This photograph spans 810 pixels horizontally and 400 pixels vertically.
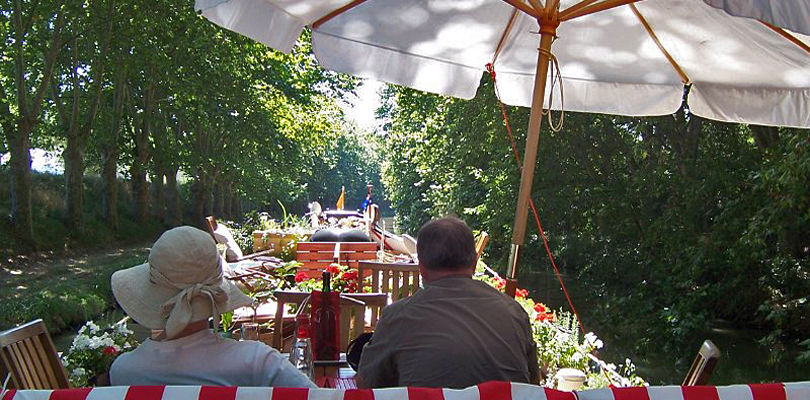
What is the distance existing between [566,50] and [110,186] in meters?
26.1

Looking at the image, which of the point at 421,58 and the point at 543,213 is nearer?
the point at 421,58

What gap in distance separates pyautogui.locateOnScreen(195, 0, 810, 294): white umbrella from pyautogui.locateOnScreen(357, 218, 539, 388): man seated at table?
4.21 feet

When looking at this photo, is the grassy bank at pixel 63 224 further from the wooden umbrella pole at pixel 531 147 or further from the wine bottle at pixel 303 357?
the wine bottle at pixel 303 357

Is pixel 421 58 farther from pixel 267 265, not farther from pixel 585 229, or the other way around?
pixel 585 229

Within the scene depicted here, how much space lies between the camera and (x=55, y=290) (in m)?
14.6

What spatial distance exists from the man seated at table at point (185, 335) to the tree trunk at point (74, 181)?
2292 cm

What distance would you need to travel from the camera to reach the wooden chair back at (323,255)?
991 centimetres

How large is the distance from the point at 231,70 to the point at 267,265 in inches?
599

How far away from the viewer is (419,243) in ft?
10.1

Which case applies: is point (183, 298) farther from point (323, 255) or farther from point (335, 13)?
point (323, 255)

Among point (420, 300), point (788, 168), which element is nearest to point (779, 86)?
point (420, 300)

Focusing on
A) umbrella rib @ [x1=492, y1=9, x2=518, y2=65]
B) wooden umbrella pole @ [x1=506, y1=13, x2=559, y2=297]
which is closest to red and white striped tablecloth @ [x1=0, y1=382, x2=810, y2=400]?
wooden umbrella pole @ [x1=506, y1=13, x2=559, y2=297]

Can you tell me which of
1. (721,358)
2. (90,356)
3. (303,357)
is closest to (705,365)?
(303,357)

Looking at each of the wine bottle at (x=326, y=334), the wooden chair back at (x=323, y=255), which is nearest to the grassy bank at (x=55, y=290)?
the wooden chair back at (x=323, y=255)
